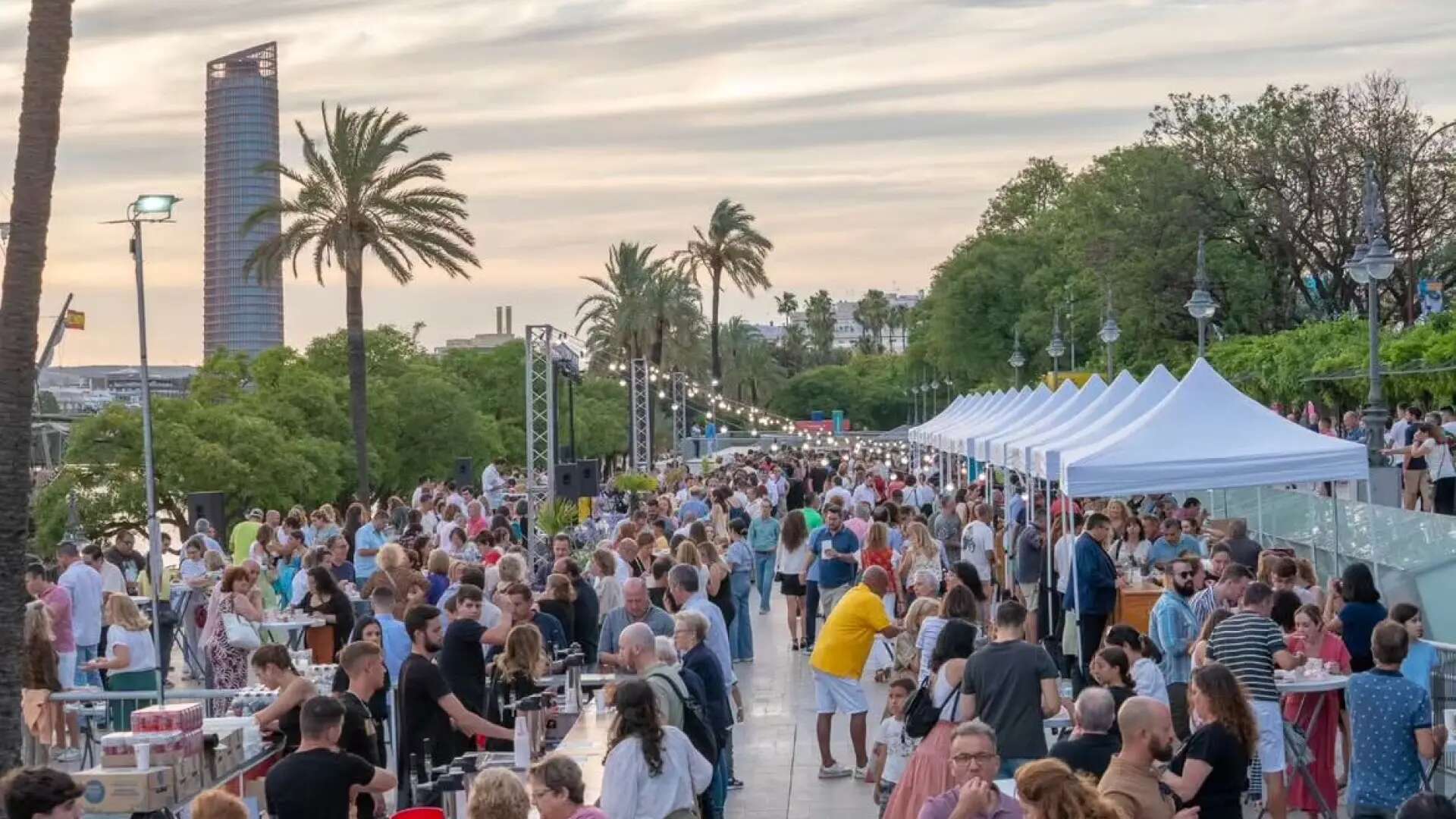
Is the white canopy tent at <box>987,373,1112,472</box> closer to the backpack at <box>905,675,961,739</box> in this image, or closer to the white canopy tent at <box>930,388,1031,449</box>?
the white canopy tent at <box>930,388,1031,449</box>

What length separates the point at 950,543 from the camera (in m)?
25.6

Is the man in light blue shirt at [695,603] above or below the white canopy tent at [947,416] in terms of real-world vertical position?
below

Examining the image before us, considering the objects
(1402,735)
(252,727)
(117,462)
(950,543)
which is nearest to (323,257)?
(117,462)

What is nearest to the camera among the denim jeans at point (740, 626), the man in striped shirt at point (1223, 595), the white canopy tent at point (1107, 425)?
the man in striped shirt at point (1223, 595)

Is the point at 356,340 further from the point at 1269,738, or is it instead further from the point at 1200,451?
the point at 1269,738

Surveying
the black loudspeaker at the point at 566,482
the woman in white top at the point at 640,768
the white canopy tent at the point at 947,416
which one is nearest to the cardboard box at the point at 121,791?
the woman in white top at the point at 640,768

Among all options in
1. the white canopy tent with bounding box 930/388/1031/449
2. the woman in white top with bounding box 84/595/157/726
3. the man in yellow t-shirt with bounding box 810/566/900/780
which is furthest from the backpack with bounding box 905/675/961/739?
the white canopy tent with bounding box 930/388/1031/449

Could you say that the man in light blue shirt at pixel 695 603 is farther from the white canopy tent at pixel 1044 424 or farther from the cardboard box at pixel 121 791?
the white canopy tent at pixel 1044 424

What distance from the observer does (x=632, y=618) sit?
13.3 m

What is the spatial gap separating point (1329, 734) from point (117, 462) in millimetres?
45152

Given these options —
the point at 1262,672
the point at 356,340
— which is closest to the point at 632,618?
the point at 1262,672

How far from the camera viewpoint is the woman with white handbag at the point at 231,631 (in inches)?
624

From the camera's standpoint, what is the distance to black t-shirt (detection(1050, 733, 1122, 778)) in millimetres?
8570

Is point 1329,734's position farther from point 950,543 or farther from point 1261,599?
point 950,543
